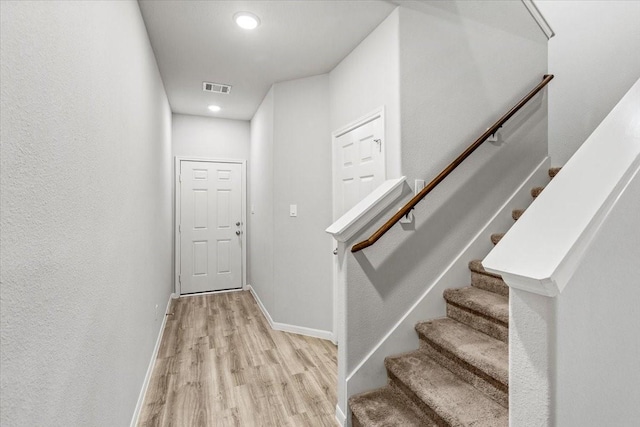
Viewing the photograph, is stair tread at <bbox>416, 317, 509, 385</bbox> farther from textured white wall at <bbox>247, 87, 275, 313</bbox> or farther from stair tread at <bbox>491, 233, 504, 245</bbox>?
textured white wall at <bbox>247, 87, 275, 313</bbox>

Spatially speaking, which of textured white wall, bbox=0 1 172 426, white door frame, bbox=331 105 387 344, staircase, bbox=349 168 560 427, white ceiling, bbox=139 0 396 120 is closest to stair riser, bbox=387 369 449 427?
staircase, bbox=349 168 560 427

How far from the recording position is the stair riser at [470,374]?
1.46 m

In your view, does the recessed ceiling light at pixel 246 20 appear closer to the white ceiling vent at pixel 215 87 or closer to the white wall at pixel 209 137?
the white ceiling vent at pixel 215 87

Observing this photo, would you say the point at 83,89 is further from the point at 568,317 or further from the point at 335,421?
the point at 335,421

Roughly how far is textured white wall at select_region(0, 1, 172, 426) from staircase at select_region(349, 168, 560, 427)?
52.7 inches

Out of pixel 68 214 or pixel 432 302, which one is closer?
pixel 68 214

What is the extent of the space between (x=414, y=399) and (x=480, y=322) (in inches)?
23.2

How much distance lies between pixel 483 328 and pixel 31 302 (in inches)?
79.7

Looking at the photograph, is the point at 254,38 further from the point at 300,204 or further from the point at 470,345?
→ the point at 470,345

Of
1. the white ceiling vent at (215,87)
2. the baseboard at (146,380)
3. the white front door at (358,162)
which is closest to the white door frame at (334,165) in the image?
the white front door at (358,162)

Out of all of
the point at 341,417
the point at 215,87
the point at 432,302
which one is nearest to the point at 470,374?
the point at 432,302

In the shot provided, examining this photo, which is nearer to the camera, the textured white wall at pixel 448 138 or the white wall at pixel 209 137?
the textured white wall at pixel 448 138

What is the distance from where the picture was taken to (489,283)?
2.06m

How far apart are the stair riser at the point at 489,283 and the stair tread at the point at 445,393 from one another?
0.60m
